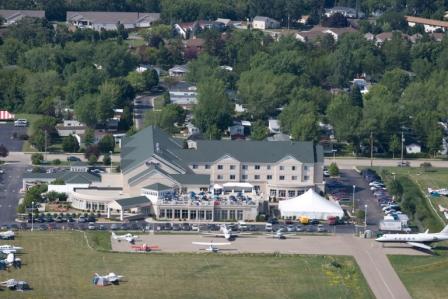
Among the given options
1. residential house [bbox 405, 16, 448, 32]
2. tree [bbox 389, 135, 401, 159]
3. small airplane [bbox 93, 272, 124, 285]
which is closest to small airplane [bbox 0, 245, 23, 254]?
small airplane [bbox 93, 272, 124, 285]

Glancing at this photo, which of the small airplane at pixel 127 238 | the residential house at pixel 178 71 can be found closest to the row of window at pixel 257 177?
the small airplane at pixel 127 238

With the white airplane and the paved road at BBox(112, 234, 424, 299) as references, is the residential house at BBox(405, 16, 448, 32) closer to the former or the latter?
the paved road at BBox(112, 234, 424, 299)

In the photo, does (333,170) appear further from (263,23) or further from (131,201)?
(263,23)

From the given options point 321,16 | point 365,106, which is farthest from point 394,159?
point 321,16

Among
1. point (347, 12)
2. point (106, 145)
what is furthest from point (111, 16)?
point (106, 145)

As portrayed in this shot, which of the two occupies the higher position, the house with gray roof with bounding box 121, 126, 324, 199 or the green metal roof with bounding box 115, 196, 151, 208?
the house with gray roof with bounding box 121, 126, 324, 199

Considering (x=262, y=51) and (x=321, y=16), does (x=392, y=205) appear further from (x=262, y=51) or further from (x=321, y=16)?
(x=321, y=16)
